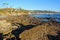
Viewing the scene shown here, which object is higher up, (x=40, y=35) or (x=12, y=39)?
(x=40, y=35)

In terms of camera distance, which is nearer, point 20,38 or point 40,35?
point 40,35

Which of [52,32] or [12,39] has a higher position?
[52,32]

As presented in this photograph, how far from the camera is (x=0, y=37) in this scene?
11.4m

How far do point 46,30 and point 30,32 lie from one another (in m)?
0.88

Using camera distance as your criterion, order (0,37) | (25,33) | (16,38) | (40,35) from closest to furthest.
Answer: (40,35), (25,33), (16,38), (0,37)

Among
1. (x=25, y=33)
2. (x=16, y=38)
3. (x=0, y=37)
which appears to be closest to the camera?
(x=25, y=33)

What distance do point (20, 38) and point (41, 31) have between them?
4.40 feet

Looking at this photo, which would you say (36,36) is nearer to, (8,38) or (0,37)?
(8,38)

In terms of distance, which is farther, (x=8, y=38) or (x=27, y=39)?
(x=8, y=38)

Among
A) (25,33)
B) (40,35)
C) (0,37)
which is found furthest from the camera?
(0,37)

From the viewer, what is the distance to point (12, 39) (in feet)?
34.3

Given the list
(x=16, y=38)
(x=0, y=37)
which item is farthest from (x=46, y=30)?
(x=0, y=37)

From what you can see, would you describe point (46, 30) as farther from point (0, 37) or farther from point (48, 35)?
point (0, 37)

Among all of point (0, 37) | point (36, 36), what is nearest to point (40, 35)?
point (36, 36)
